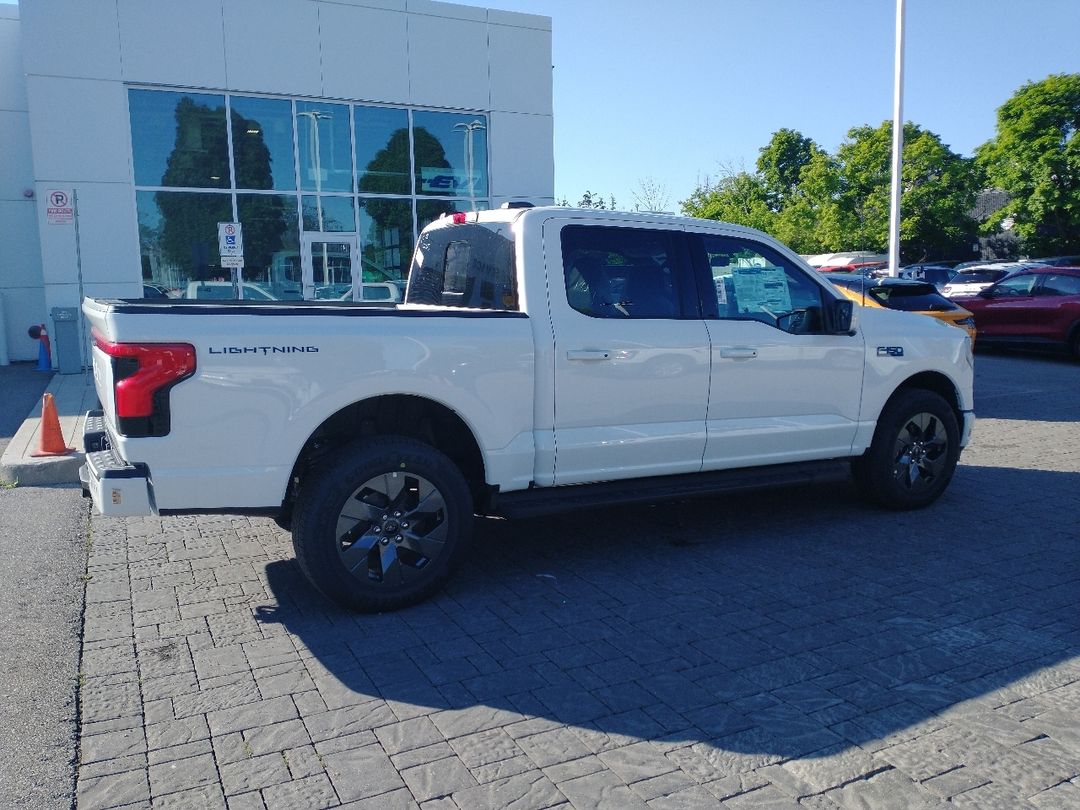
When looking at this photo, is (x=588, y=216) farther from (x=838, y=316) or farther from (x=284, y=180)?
(x=284, y=180)

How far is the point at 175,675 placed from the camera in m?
4.02

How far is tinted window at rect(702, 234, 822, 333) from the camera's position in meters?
5.73

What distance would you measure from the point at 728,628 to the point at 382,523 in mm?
1802

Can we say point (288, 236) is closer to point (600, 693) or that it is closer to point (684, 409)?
point (684, 409)

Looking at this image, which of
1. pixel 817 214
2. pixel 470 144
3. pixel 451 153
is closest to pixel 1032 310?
pixel 470 144

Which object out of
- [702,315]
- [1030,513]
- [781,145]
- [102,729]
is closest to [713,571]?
[702,315]

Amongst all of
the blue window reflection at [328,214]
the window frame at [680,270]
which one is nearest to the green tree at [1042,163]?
the blue window reflection at [328,214]

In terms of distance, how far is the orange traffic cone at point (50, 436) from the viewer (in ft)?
25.7

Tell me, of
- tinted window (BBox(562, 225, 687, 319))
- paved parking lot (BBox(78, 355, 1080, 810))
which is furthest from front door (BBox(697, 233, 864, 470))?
paved parking lot (BBox(78, 355, 1080, 810))

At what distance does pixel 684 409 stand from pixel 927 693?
85.5 inches

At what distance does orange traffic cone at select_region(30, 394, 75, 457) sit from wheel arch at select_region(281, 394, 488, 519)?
159 inches

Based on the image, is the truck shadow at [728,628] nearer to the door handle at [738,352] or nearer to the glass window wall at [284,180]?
the door handle at [738,352]

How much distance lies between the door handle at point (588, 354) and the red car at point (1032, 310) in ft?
47.8

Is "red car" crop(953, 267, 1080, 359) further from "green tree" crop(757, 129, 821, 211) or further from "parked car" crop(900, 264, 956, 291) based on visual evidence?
"green tree" crop(757, 129, 821, 211)
